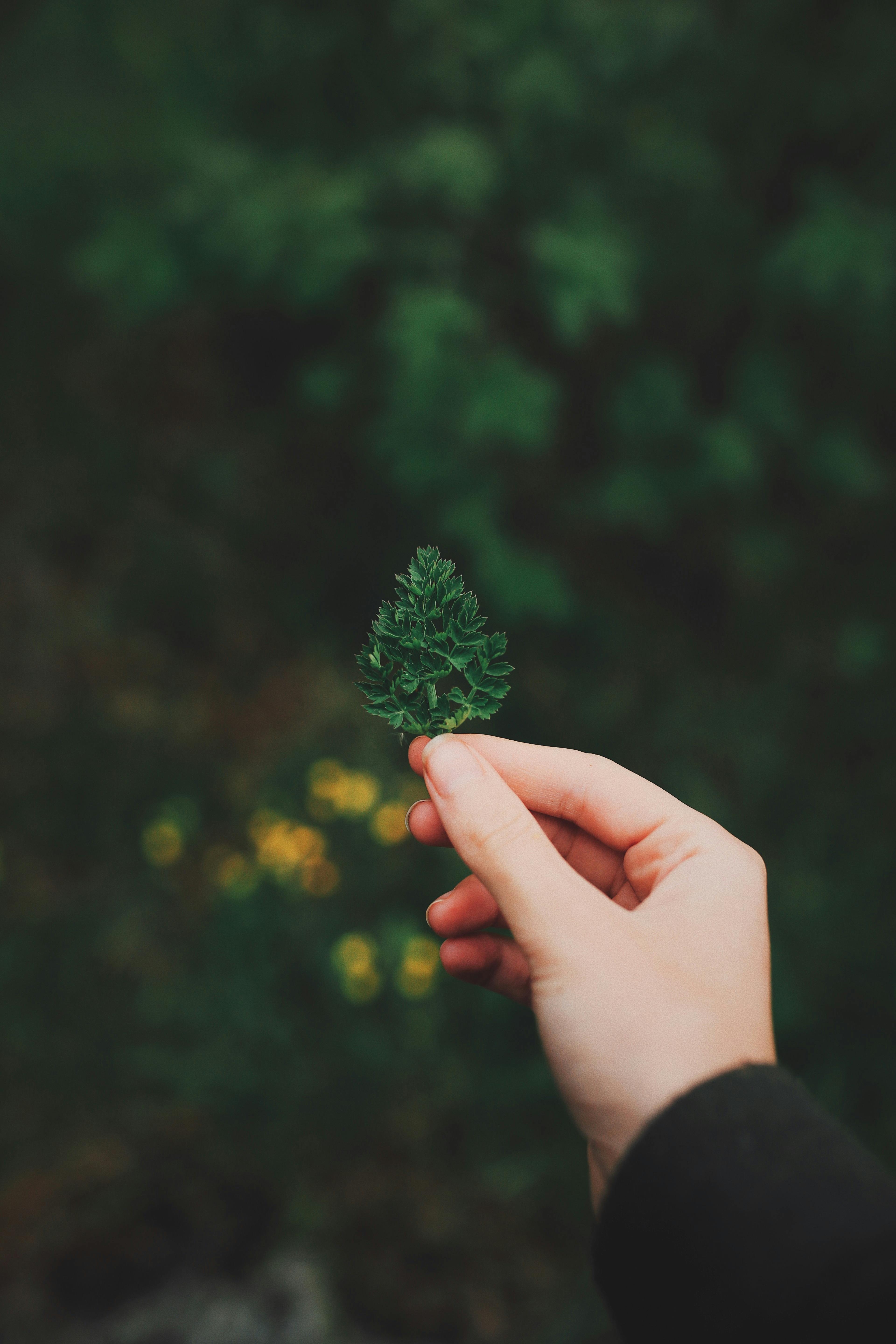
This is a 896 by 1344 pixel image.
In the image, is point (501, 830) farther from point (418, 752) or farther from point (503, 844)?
point (418, 752)

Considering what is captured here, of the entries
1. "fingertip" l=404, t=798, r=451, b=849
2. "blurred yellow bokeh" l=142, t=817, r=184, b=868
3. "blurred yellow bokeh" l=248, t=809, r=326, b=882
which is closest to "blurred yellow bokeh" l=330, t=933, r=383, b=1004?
"blurred yellow bokeh" l=248, t=809, r=326, b=882

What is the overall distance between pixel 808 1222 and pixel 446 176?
323 centimetres

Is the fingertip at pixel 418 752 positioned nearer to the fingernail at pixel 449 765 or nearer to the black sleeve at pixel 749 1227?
the fingernail at pixel 449 765

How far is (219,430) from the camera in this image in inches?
211

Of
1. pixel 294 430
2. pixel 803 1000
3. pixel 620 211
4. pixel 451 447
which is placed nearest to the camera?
pixel 803 1000

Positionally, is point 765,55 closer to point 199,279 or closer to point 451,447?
point 451,447

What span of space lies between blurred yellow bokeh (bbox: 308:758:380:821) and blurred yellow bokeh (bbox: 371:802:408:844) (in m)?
0.05

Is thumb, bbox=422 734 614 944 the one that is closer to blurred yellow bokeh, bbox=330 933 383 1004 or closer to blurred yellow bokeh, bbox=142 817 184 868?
blurred yellow bokeh, bbox=330 933 383 1004

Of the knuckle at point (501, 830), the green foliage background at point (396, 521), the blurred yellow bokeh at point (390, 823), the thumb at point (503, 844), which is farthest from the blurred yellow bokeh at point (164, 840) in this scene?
the knuckle at point (501, 830)

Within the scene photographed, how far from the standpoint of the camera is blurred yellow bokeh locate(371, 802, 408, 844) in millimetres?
2803

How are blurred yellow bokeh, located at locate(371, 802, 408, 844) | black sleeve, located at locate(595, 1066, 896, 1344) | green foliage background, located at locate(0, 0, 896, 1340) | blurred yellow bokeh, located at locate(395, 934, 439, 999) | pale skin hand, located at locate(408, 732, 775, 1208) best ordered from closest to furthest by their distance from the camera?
1. black sleeve, located at locate(595, 1066, 896, 1344)
2. pale skin hand, located at locate(408, 732, 775, 1208)
3. blurred yellow bokeh, located at locate(395, 934, 439, 999)
4. green foliage background, located at locate(0, 0, 896, 1340)
5. blurred yellow bokeh, located at locate(371, 802, 408, 844)

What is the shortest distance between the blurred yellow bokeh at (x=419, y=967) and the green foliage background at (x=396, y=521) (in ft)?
0.66

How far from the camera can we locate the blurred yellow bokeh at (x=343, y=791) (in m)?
2.82

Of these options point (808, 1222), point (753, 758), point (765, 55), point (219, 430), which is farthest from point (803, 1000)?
point (219, 430)
